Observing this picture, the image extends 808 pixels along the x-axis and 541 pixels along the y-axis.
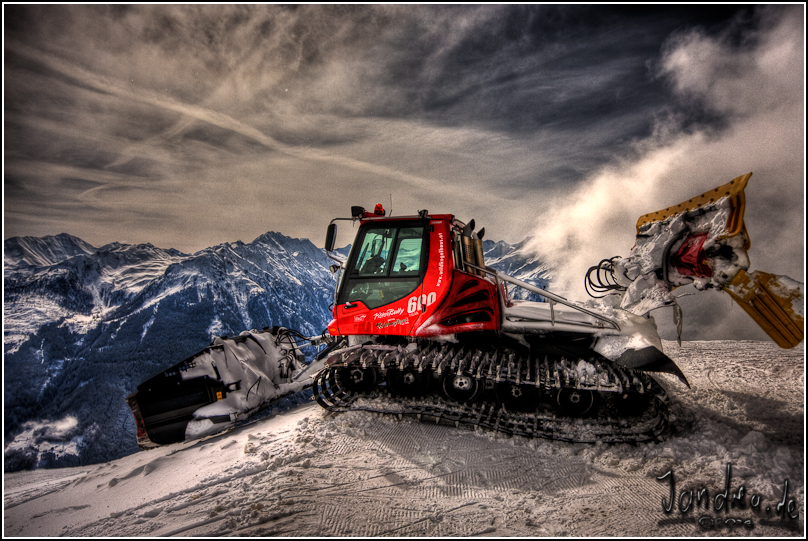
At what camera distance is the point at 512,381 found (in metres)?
3.73

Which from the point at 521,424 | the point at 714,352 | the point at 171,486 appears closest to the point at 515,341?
the point at 521,424

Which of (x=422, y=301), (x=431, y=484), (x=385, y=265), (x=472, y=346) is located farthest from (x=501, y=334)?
(x=431, y=484)

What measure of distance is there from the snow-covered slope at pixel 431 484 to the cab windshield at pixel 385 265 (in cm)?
148

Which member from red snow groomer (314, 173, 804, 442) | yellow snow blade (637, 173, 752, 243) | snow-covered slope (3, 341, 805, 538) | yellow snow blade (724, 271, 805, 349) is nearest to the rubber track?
red snow groomer (314, 173, 804, 442)

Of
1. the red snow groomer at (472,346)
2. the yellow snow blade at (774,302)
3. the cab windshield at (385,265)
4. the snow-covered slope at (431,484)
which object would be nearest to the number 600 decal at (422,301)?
the red snow groomer at (472,346)

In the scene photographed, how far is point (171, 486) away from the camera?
3.06 m

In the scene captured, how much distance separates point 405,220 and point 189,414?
3.55 meters

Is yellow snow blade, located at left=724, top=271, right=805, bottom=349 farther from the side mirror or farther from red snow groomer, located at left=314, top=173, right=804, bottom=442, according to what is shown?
the side mirror

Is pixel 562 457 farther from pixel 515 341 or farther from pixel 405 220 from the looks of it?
pixel 405 220

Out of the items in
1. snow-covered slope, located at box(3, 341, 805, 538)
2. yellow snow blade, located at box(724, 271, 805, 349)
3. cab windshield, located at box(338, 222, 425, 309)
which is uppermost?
cab windshield, located at box(338, 222, 425, 309)

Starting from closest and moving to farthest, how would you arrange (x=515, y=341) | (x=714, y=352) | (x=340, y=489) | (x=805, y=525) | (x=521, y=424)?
(x=805, y=525) → (x=340, y=489) → (x=521, y=424) → (x=515, y=341) → (x=714, y=352)

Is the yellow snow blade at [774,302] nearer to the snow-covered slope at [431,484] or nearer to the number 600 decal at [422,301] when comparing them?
the snow-covered slope at [431,484]

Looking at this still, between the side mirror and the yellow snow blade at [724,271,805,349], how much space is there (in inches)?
159

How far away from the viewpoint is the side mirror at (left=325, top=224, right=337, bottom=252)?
3.99 metres
